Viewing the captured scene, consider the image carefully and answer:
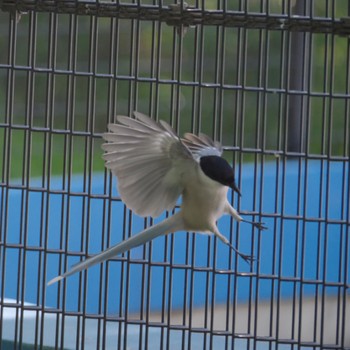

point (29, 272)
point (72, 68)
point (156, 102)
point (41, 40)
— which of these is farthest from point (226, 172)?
point (41, 40)

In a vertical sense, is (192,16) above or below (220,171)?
above

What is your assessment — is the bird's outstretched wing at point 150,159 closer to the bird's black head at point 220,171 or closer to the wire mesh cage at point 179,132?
the bird's black head at point 220,171

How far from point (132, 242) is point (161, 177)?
0.64ft

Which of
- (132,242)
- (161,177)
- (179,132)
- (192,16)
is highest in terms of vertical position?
(192,16)

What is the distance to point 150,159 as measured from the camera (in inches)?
120

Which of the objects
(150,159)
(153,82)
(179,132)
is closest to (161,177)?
(150,159)

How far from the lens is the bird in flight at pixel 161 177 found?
9.81 ft

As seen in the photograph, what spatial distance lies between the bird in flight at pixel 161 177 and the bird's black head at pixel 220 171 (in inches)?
1.2

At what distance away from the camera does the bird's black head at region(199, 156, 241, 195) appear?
2.84 metres

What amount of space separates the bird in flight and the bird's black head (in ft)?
0.10

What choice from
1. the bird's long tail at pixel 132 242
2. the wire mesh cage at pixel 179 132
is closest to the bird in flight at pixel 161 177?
the bird's long tail at pixel 132 242

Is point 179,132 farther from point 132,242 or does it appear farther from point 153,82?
point 132,242

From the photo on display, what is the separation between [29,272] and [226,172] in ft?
8.99

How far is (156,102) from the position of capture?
3.29 metres
